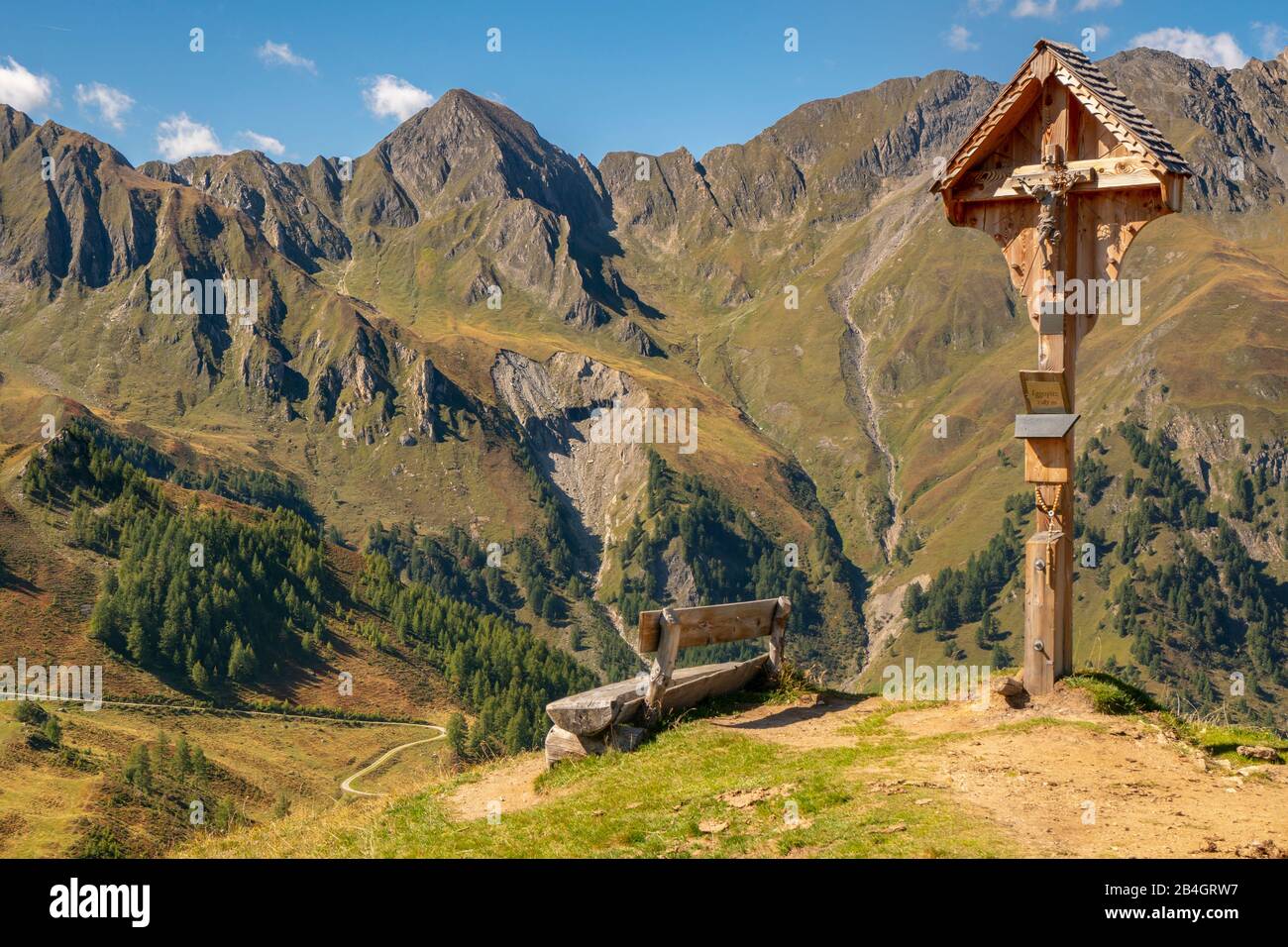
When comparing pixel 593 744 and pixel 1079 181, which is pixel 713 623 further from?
pixel 1079 181

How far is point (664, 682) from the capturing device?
21.2 m

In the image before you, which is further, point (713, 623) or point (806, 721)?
point (713, 623)

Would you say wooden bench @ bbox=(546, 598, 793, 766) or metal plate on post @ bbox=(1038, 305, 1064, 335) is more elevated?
metal plate on post @ bbox=(1038, 305, 1064, 335)

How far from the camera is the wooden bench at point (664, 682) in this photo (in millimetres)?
19969

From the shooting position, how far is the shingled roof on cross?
67.5 ft

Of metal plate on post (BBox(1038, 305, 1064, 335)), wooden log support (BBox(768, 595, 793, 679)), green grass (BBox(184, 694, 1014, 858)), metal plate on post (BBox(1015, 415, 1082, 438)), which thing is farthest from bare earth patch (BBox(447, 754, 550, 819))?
metal plate on post (BBox(1038, 305, 1064, 335))

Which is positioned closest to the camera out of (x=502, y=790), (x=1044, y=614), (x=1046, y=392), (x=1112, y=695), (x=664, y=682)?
(x=502, y=790)

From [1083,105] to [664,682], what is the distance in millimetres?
13427

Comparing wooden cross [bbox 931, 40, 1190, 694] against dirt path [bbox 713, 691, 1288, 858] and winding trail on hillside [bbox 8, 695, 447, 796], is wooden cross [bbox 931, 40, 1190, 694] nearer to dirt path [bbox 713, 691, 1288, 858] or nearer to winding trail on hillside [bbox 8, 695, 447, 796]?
dirt path [bbox 713, 691, 1288, 858]

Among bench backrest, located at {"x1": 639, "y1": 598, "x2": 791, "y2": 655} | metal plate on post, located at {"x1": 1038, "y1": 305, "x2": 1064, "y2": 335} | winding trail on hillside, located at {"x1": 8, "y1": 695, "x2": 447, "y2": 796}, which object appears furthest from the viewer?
winding trail on hillside, located at {"x1": 8, "y1": 695, "x2": 447, "y2": 796}

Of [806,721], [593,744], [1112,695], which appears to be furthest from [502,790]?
[1112,695]

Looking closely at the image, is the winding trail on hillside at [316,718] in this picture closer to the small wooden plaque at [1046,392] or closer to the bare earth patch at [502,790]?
the bare earth patch at [502,790]

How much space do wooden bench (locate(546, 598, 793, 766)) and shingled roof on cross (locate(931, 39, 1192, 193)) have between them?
32.0ft
